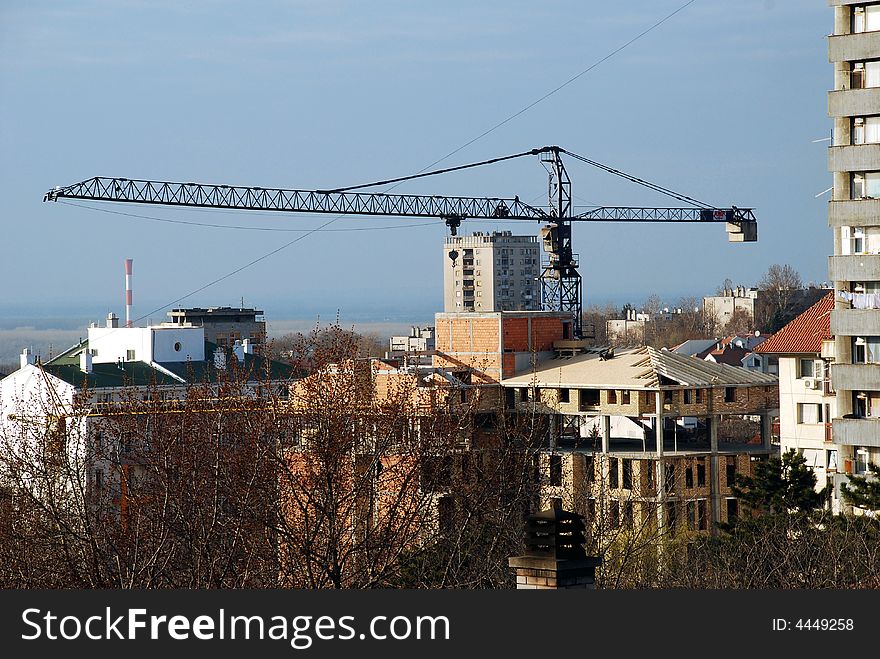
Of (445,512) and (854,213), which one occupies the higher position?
(854,213)

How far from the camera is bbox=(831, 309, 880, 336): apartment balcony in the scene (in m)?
33.3

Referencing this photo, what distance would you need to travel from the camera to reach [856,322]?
33594mm

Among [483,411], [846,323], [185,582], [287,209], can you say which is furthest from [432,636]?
[287,209]

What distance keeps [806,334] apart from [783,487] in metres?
11.8

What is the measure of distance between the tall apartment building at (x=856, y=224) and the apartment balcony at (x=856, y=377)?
0.02m

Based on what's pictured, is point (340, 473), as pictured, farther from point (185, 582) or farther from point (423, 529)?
point (185, 582)

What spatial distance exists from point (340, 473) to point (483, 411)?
1979 centimetres

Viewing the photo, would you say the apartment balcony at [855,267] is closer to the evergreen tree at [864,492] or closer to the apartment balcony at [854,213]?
the apartment balcony at [854,213]

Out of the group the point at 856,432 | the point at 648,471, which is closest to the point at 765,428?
the point at 648,471

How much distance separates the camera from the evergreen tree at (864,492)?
95.3ft

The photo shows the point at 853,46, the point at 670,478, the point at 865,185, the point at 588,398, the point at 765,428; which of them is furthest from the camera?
the point at 765,428

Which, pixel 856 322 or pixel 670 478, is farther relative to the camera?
pixel 670 478

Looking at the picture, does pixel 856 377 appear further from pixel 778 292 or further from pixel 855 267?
pixel 778 292

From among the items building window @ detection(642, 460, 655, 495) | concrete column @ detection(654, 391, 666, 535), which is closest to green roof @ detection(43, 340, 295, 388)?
concrete column @ detection(654, 391, 666, 535)
